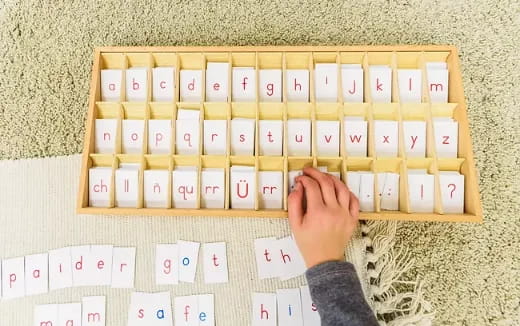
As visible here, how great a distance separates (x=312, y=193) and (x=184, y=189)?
0.19 meters

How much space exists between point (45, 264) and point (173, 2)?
50cm

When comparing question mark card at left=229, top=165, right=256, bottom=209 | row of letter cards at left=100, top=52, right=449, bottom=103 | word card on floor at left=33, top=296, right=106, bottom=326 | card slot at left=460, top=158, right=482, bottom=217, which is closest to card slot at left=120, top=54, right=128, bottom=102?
row of letter cards at left=100, top=52, right=449, bottom=103

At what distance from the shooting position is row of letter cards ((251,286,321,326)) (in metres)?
0.70

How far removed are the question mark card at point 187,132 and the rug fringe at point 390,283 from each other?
296 millimetres

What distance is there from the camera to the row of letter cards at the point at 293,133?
0.70m

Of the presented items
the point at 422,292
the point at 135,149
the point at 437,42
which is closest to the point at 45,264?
the point at 135,149

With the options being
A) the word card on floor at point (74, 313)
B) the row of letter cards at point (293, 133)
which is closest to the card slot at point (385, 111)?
the row of letter cards at point (293, 133)

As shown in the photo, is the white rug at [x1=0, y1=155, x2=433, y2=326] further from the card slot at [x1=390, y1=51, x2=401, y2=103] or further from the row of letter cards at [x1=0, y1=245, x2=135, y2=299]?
the card slot at [x1=390, y1=51, x2=401, y2=103]

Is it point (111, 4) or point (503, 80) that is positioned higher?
point (111, 4)

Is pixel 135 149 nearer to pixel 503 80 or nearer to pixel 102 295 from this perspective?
pixel 102 295

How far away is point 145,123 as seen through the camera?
27.8 inches

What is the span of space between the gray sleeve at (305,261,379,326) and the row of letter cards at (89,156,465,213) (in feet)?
0.33

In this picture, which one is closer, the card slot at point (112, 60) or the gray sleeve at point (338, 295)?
the gray sleeve at point (338, 295)

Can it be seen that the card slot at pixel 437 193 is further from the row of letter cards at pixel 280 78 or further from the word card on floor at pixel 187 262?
the word card on floor at pixel 187 262
